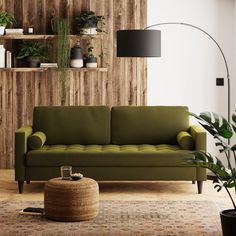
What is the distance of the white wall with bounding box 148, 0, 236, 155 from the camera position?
8375mm

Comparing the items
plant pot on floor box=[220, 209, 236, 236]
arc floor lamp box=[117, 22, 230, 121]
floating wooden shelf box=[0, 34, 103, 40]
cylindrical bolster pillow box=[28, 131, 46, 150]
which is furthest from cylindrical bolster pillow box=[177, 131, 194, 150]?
plant pot on floor box=[220, 209, 236, 236]

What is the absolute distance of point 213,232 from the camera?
16.9 ft

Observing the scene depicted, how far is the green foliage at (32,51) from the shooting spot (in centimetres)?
812

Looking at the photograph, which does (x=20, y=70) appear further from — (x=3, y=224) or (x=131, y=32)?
(x=3, y=224)

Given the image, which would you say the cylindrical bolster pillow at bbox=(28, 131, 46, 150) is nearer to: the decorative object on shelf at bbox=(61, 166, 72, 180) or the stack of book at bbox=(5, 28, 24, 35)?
the decorative object on shelf at bbox=(61, 166, 72, 180)

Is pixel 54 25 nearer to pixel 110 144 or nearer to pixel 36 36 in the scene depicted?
pixel 36 36

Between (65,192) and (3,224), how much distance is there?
56 cm

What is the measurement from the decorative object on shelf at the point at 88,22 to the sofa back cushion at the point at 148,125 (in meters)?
1.25

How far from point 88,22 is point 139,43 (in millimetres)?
1259

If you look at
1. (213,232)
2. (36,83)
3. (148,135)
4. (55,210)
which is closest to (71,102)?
(36,83)

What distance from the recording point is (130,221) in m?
5.50

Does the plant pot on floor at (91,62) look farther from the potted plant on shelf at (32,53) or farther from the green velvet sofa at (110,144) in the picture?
the green velvet sofa at (110,144)

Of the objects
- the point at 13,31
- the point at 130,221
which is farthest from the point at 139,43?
the point at 130,221

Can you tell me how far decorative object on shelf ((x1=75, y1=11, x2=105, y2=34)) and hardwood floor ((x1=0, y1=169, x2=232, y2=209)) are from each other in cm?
192
